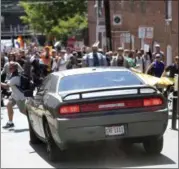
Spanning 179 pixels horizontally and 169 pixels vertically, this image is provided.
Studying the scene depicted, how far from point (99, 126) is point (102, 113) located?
0.19 metres

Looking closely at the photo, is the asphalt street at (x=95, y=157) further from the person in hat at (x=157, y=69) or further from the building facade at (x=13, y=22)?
the building facade at (x=13, y=22)

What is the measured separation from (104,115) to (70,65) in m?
15.4

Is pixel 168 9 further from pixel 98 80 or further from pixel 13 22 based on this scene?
pixel 13 22

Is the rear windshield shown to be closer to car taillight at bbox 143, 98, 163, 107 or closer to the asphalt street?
car taillight at bbox 143, 98, 163, 107

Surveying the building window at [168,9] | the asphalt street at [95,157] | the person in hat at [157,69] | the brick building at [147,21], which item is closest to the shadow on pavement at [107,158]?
the asphalt street at [95,157]

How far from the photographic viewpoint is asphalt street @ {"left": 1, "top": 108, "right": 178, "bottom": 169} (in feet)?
26.8

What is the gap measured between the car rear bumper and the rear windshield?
0.64 metres

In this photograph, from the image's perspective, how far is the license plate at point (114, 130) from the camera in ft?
26.2

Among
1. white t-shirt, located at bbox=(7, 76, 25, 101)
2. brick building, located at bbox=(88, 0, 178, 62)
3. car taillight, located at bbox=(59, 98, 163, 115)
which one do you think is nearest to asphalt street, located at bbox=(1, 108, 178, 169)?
car taillight, located at bbox=(59, 98, 163, 115)

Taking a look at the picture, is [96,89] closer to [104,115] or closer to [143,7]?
[104,115]

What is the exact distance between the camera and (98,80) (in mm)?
8664

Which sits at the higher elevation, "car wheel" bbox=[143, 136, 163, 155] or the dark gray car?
the dark gray car

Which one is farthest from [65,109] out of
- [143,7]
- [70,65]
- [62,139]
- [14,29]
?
[14,29]

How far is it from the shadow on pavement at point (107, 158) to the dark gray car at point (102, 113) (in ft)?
0.74
